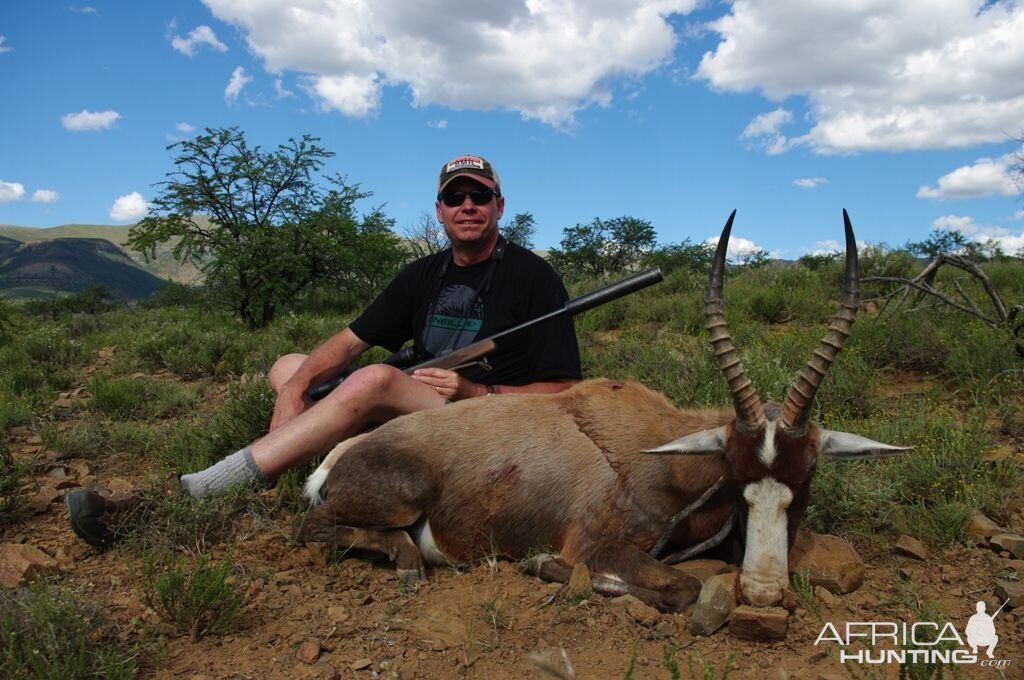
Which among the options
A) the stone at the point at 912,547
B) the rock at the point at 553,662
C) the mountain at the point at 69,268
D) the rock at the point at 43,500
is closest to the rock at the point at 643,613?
the rock at the point at 553,662

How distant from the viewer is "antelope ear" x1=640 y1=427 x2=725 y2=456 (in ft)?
10.9

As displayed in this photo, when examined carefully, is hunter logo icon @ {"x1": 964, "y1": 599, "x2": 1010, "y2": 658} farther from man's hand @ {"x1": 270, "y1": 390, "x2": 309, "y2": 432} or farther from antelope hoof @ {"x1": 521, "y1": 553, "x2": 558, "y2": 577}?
man's hand @ {"x1": 270, "y1": 390, "x2": 309, "y2": 432}

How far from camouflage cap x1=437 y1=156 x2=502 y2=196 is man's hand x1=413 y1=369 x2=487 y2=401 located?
1363 millimetres

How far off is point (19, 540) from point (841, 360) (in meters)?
6.14

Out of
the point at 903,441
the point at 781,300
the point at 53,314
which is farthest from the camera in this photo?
the point at 53,314

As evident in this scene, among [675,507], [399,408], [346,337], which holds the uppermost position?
[346,337]

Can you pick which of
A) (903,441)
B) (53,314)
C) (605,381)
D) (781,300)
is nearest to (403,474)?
(605,381)

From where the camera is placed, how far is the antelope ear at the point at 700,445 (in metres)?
3.31

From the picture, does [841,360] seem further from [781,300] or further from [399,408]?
[399,408]

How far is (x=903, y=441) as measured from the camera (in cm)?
455

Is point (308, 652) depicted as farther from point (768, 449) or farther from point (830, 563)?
Answer: point (830, 563)

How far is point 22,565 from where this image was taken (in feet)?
11.2

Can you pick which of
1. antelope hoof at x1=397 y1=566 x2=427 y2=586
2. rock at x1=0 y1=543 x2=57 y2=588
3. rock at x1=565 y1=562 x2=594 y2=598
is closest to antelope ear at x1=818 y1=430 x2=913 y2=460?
rock at x1=565 y1=562 x2=594 y2=598

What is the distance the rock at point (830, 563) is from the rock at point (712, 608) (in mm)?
450
